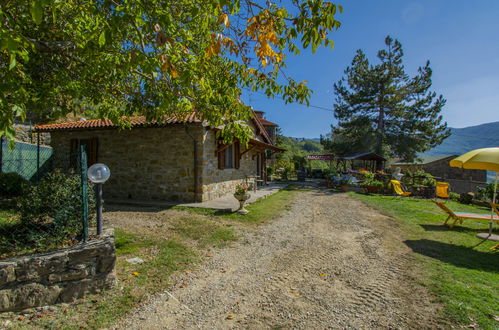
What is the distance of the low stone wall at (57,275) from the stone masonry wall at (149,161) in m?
5.84

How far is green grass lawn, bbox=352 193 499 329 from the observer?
281 centimetres

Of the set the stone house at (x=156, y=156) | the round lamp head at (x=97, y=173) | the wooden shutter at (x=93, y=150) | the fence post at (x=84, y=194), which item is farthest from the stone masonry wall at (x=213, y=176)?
the round lamp head at (x=97, y=173)

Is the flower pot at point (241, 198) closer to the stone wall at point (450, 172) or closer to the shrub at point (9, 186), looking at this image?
the shrub at point (9, 186)

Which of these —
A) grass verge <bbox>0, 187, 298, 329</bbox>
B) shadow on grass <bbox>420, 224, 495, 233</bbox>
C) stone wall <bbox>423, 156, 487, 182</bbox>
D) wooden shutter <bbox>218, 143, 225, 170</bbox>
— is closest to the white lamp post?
grass verge <bbox>0, 187, 298, 329</bbox>

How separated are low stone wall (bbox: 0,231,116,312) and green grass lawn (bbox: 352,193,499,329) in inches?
163

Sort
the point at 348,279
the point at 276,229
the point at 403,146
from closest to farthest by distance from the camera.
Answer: the point at 348,279
the point at 276,229
the point at 403,146

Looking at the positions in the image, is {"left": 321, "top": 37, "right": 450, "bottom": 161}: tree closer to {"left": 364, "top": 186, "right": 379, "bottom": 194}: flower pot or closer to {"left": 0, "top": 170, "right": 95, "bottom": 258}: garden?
{"left": 364, "top": 186, "right": 379, "bottom": 194}: flower pot

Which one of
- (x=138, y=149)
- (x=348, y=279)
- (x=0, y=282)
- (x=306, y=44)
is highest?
(x=306, y=44)

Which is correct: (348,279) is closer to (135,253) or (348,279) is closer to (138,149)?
(135,253)

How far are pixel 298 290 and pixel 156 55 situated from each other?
3.72 m

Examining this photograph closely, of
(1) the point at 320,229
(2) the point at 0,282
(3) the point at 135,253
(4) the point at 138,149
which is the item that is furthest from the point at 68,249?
(4) the point at 138,149

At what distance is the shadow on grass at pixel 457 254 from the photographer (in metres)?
4.27

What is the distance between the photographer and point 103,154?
10.3m

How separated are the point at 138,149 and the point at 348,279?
8.72m
